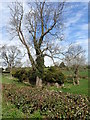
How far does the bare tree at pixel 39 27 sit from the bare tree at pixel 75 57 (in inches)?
30.9

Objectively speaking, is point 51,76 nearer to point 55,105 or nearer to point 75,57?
point 75,57

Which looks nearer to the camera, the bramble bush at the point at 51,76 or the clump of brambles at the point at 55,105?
the clump of brambles at the point at 55,105

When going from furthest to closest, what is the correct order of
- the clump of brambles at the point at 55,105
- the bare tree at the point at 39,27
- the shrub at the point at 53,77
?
the shrub at the point at 53,77
the bare tree at the point at 39,27
the clump of brambles at the point at 55,105

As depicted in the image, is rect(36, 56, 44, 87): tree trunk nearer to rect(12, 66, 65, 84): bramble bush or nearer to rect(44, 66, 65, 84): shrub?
rect(12, 66, 65, 84): bramble bush

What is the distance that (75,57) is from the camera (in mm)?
11156

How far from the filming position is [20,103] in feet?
15.8

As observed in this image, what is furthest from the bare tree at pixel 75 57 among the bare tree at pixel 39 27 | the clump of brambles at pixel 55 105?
the clump of brambles at pixel 55 105

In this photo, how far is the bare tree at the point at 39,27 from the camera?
9609mm

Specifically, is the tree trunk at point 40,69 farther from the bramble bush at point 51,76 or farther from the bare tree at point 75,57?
the bare tree at point 75,57

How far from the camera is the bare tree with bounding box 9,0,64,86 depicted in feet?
31.5

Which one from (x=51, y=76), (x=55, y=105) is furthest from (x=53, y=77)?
(x=55, y=105)

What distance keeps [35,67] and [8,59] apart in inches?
375

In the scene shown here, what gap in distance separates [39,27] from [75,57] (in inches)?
132

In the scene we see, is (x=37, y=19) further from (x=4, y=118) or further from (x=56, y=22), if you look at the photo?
(x=4, y=118)
